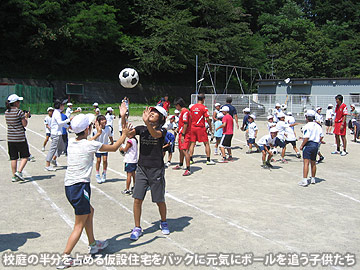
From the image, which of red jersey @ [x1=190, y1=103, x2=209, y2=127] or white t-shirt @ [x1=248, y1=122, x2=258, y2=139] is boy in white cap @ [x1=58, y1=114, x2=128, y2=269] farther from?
white t-shirt @ [x1=248, y1=122, x2=258, y2=139]

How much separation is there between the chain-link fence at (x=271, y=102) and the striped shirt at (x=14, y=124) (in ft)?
68.3

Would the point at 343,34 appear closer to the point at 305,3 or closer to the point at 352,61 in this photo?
the point at 352,61

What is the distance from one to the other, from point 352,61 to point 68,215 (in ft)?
172

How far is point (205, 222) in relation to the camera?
643 centimetres

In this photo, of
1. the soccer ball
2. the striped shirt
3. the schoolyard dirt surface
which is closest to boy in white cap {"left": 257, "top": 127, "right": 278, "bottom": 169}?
the schoolyard dirt surface

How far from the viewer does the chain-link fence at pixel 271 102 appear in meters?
28.4

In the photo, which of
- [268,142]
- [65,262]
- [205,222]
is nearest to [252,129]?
[268,142]

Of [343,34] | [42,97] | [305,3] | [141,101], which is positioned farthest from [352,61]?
[42,97]

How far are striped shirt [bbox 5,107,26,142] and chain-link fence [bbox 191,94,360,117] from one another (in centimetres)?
2081

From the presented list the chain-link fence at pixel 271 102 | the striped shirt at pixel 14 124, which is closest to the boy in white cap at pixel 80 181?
the striped shirt at pixel 14 124

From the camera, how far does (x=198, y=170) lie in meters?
11.0

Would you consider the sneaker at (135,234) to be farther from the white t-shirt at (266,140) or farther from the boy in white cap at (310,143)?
the white t-shirt at (266,140)

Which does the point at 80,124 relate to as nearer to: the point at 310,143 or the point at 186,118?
the point at 186,118

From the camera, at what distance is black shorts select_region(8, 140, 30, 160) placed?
8.95 metres
